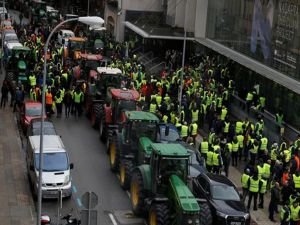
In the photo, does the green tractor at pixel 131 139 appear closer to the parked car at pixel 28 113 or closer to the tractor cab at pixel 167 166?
the tractor cab at pixel 167 166

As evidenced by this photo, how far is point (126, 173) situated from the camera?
25469 millimetres

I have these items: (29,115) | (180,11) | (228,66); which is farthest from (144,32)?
(29,115)

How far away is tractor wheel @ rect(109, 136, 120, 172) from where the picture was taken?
89.8ft

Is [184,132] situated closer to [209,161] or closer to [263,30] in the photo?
[209,161]

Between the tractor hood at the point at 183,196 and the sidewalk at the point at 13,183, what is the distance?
4539mm

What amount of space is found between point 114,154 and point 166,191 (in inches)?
244

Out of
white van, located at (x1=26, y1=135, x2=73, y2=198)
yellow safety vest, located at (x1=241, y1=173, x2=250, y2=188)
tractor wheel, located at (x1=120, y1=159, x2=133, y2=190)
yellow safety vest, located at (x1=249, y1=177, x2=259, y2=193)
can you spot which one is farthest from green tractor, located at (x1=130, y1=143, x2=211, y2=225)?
yellow safety vest, located at (x1=249, y1=177, x2=259, y2=193)

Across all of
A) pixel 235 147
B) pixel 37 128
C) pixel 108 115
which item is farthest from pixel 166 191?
pixel 108 115

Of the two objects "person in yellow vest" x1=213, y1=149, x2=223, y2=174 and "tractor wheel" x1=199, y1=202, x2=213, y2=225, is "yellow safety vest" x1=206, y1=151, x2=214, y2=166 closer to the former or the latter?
"person in yellow vest" x1=213, y1=149, x2=223, y2=174

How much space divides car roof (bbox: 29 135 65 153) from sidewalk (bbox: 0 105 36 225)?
1.45 m

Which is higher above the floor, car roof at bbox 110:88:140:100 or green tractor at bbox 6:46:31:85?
car roof at bbox 110:88:140:100

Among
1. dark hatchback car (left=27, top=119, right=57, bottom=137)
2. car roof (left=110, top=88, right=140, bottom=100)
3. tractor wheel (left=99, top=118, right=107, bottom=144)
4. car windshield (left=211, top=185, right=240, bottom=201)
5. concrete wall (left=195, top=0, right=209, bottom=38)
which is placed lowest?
tractor wheel (left=99, top=118, right=107, bottom=144)

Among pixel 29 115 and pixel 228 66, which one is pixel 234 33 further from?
pixel 29 115

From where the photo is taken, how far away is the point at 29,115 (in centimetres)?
3284
